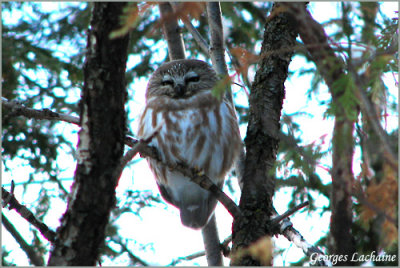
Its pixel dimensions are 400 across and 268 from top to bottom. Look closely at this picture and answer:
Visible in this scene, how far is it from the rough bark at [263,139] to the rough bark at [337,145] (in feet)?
3.35

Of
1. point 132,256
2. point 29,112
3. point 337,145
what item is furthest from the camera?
point 132,256

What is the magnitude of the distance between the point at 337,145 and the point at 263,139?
1665mm

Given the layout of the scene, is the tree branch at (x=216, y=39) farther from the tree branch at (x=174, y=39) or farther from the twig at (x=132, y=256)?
the twig at (x=132, y=256)

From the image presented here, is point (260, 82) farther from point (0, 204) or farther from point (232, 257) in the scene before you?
point (0, 204)

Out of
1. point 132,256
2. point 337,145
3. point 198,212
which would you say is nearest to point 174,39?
point 198,212

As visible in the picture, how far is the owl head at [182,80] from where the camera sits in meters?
5.13

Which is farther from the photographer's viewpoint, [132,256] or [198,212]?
[132,256]

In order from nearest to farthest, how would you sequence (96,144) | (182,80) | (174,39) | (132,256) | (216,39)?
(96,144) < (216,39) < (182,80) < (174,39) < (132,256)

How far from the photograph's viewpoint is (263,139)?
381cm

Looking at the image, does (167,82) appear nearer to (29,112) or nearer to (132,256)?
(29,112)

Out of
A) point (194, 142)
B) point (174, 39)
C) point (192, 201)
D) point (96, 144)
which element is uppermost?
point (174, 39)

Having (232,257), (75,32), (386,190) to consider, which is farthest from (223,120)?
(75,32)

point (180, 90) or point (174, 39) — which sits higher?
point (174, 39)

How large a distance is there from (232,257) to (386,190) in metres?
1.37
